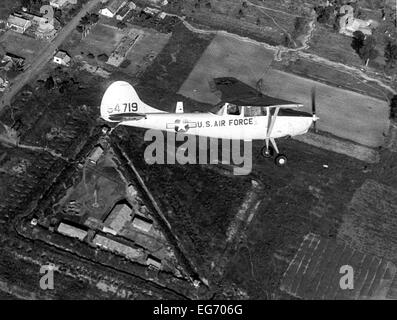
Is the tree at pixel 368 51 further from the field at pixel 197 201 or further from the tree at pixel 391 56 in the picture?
the field at pixel 197 201

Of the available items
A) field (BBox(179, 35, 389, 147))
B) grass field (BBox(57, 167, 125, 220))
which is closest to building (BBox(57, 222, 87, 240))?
grass field (BBox(57, 167, 125, 220))

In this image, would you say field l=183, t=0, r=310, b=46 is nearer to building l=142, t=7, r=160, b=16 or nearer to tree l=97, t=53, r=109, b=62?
building l=142, t=7, r=160, b=16

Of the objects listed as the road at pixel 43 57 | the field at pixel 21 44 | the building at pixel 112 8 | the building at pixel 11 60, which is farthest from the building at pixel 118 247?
the building at pixel 112 8

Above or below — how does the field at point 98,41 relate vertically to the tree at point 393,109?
below

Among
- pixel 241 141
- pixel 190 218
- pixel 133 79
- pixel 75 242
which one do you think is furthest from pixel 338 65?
pixel 75 242

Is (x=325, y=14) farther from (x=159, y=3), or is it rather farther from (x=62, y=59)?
(x=62, y=59)

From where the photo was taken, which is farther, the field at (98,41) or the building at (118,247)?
the field at (98,41)
